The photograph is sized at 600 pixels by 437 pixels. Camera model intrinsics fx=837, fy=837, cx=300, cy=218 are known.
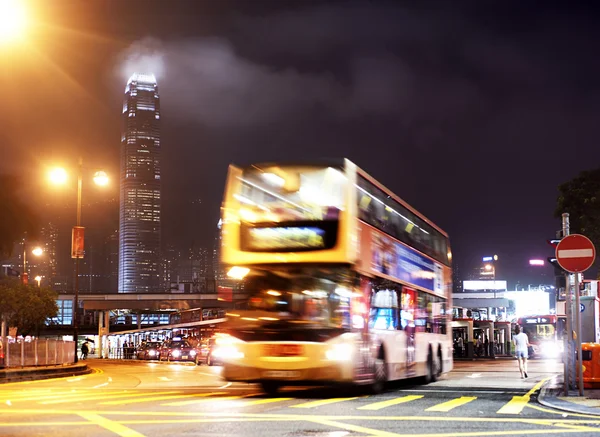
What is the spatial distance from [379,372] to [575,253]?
5.19m

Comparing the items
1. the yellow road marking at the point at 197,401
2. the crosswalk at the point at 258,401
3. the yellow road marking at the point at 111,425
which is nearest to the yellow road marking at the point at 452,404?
the crosswalk at the point at 258,401

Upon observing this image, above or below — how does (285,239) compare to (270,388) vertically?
above

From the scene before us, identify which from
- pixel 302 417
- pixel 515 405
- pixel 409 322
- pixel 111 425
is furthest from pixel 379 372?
pixel 111 425

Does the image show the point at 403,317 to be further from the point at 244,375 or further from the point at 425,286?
the point at 244,375

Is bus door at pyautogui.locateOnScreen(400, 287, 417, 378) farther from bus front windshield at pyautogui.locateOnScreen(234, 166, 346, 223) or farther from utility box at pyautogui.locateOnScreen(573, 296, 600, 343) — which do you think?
utility box at pyautogui.locateOnScreen(573, 296, 600, 343)

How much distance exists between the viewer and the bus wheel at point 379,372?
18.1 meters

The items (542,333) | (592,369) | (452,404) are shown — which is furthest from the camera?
(542,333)

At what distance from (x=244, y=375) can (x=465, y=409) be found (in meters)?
5.05

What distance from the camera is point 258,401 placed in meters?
15.6

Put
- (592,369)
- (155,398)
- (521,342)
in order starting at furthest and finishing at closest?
(521,342), (592,369), (155,398)

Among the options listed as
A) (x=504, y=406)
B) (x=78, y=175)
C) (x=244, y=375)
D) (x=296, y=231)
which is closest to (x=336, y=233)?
(x=296, y=231)

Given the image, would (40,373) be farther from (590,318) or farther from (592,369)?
(592,369)

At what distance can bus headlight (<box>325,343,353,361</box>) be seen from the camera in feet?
54.2

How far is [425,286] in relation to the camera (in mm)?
22281
